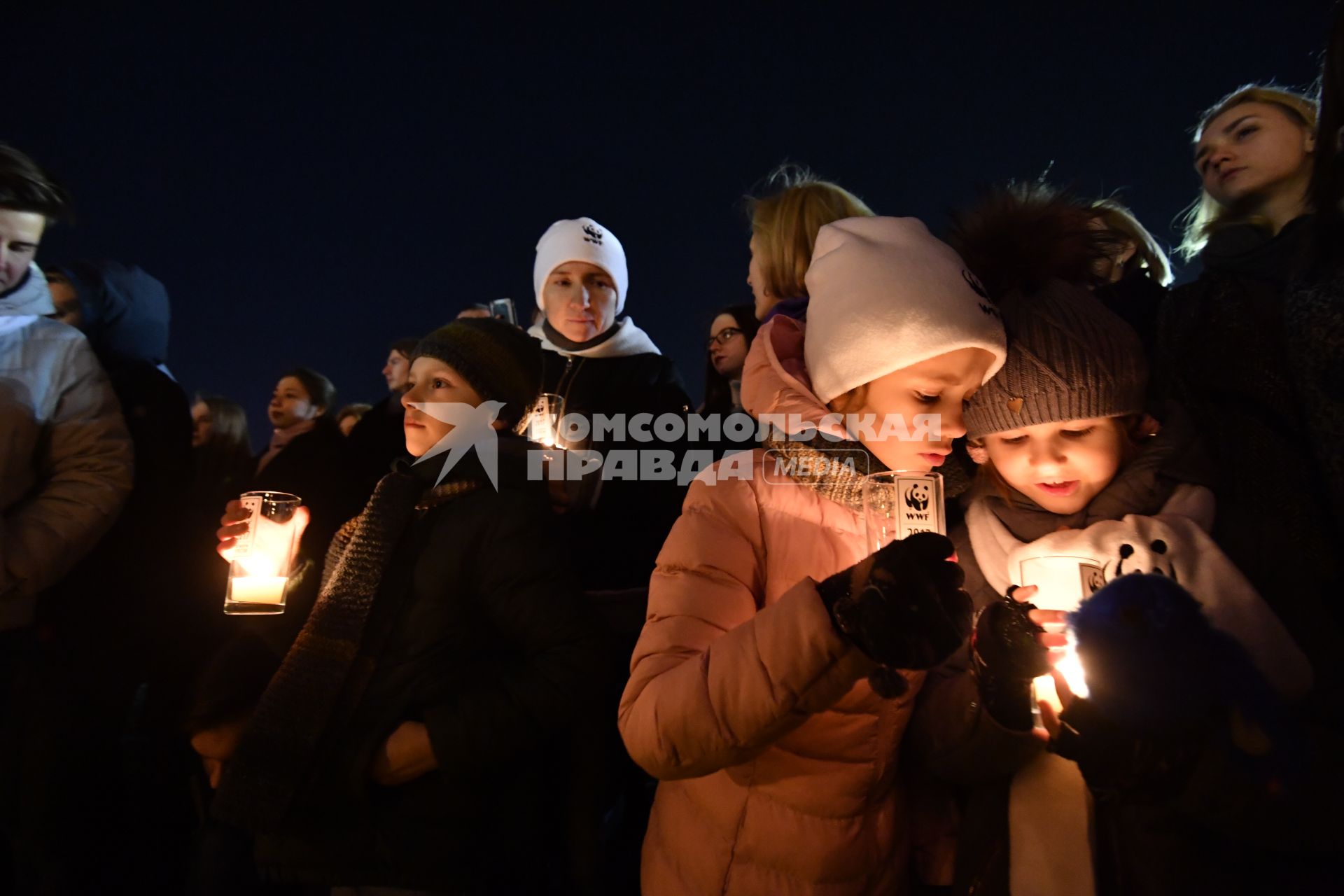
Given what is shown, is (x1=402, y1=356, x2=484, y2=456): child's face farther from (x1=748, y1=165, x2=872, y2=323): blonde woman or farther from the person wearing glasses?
the person wearing glasses

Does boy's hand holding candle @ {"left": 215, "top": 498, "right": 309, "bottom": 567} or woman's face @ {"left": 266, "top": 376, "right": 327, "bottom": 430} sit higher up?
woman's face @ {"left": 266, "top": 376, "right": 327, "bottom": 430}

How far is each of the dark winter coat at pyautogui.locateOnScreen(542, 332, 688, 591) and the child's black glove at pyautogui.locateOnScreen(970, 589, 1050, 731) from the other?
5.00 feet

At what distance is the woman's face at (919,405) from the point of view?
4.86 ft

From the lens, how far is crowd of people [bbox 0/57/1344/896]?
1164mm

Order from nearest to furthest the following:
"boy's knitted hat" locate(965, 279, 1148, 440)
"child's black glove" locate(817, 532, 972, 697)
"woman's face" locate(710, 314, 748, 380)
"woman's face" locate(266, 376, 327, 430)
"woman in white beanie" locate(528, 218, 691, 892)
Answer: "child's black glove" locate(817, 532, 972, 697) < "boy's knitted hat" locate(965, 279, 1148, 440) < "woman in white beanie" locate(528, 218, 691, 892) < "woman's face" locate(710, 314, 748, 380) < "woman's face" locate(266, 376, 327, 430)

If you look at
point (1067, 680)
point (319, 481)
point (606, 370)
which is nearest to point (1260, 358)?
point (1067, 680)

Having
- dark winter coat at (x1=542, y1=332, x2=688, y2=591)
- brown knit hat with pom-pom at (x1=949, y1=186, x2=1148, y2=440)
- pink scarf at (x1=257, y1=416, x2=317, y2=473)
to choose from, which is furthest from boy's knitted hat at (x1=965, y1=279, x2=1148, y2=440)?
pink scarf at (x1=257, y1=416, x2=317, y2=473)

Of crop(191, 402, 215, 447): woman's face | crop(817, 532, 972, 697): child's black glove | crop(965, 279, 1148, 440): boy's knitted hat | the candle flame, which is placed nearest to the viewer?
crop(817, 532, 972, 697): child's black glove

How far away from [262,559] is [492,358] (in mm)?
974

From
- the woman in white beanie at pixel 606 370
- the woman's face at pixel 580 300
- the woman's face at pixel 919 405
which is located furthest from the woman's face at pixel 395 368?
the woman's face at pixel 919 405

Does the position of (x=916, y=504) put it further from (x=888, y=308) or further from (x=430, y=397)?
(x=430, y=397)

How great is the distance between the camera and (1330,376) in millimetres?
1564

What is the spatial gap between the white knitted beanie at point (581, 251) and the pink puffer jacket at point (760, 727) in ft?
6.78

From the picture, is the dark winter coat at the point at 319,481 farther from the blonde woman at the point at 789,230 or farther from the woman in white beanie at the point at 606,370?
the blonde woman at the point at 789,230
